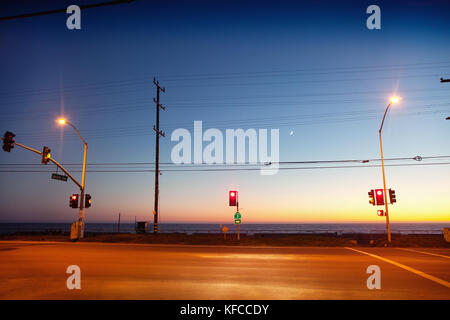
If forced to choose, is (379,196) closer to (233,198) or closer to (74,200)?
(233,198)

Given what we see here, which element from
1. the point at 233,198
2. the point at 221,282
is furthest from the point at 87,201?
the point at 221,282

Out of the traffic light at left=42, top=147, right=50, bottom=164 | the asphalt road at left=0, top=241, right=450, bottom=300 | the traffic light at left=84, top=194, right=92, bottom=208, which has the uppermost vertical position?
the traffic light at left=42, top=147, right=50, bottom=164

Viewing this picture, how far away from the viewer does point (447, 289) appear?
23.8 ft

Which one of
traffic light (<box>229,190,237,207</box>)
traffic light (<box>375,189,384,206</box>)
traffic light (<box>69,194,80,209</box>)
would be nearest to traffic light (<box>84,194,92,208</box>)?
traffic light (<box>69,194,80,209</box>)

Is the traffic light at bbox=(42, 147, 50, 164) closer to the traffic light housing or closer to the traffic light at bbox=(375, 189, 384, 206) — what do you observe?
the traffic light housing

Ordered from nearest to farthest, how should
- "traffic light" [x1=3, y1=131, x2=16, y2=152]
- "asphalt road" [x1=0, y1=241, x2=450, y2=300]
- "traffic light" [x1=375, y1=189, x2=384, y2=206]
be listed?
"asphalt road" [x1=0, y1=241, x2=450, y2=300], "traffic light" [x1=3, y1=131, x2=16, y2=152], "traffic light" [x1=375, y1=189, x2=384, y2=206]

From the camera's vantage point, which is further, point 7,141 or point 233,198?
point 233,198

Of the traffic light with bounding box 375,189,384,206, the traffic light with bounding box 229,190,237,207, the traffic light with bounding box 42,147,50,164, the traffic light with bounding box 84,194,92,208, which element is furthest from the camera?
the traffic light with bounding box 84,194,92,208

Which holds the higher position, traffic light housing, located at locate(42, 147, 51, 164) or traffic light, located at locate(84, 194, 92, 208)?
traffic light housing, located at locate(42, 147, 51, 164)

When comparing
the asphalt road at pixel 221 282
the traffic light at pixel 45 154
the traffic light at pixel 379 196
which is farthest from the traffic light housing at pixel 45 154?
the traffic light at pixel 379 196
